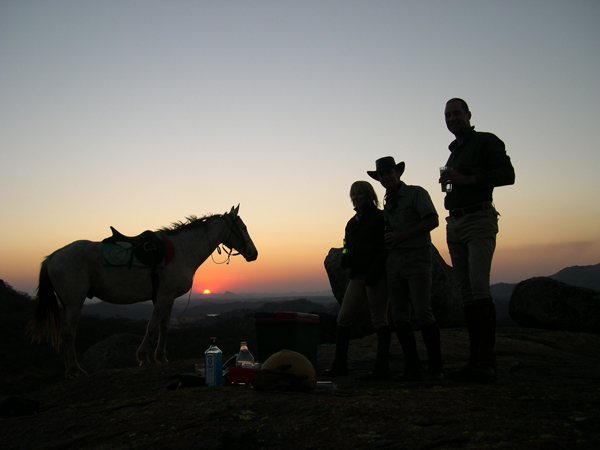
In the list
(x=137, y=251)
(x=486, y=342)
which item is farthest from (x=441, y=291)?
(x=137, y=251)

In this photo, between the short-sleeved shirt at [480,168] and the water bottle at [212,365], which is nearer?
the short-sleeved shirt at [480,168]

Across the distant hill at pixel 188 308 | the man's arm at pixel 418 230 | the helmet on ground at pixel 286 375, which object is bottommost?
the distant hill at pixel 188 308

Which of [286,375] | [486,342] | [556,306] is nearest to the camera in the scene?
[286,375]

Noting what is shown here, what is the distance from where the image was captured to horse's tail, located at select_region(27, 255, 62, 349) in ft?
24.5

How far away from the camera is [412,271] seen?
476cm

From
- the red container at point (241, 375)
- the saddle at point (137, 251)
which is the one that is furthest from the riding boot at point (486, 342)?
the saddle at point (137, 251)

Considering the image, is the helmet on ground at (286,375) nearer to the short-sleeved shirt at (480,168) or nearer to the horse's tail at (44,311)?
the short-sleeved shirt at (480,168)

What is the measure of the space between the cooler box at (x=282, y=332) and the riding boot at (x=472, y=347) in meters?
1.71

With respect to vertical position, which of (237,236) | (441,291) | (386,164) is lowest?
(441,291)

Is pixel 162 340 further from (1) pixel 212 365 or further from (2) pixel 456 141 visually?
(2) pixel 456 141

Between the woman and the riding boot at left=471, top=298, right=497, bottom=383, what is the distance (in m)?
1.08

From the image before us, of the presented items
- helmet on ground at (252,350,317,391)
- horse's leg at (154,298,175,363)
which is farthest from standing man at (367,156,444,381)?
horse's leg at (154,298,175,363)

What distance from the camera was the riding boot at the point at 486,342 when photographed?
4.18 metres

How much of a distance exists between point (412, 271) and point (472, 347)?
94 cm
